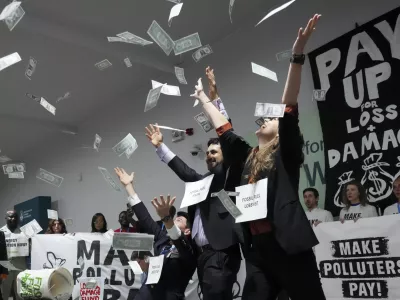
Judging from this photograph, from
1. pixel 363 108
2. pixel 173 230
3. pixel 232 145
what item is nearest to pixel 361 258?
pixel 363 108

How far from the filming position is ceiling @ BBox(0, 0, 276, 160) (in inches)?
198

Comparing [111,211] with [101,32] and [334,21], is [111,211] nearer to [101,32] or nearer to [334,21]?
[101,32]

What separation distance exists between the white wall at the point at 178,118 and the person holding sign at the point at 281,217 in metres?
2.79

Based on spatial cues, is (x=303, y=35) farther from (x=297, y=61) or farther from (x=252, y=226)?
(x=252, y=226)

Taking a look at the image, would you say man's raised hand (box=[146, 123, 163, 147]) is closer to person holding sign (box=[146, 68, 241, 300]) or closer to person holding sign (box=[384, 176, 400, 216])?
person holding sign (box=[146, 68, 241, 300])

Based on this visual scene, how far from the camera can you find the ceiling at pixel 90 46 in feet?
16.5

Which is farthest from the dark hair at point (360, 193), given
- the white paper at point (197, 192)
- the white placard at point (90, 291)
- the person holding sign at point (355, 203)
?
the white placard at point (90, 291)

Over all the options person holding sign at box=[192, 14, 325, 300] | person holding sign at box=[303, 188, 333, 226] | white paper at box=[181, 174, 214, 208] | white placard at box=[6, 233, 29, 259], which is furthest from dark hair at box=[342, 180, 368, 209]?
white placard at box=[6, 233, 29, 259]

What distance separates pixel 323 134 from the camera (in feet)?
14.3

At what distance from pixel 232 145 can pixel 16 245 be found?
388 centimetres

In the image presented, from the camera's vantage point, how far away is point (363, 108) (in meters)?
4.08

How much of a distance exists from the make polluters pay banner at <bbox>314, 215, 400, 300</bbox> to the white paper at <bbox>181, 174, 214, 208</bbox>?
1.68 meters

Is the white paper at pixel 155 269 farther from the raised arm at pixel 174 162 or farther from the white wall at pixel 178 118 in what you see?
the white wall at pixel 178 118

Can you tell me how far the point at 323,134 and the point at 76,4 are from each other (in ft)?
9.64
